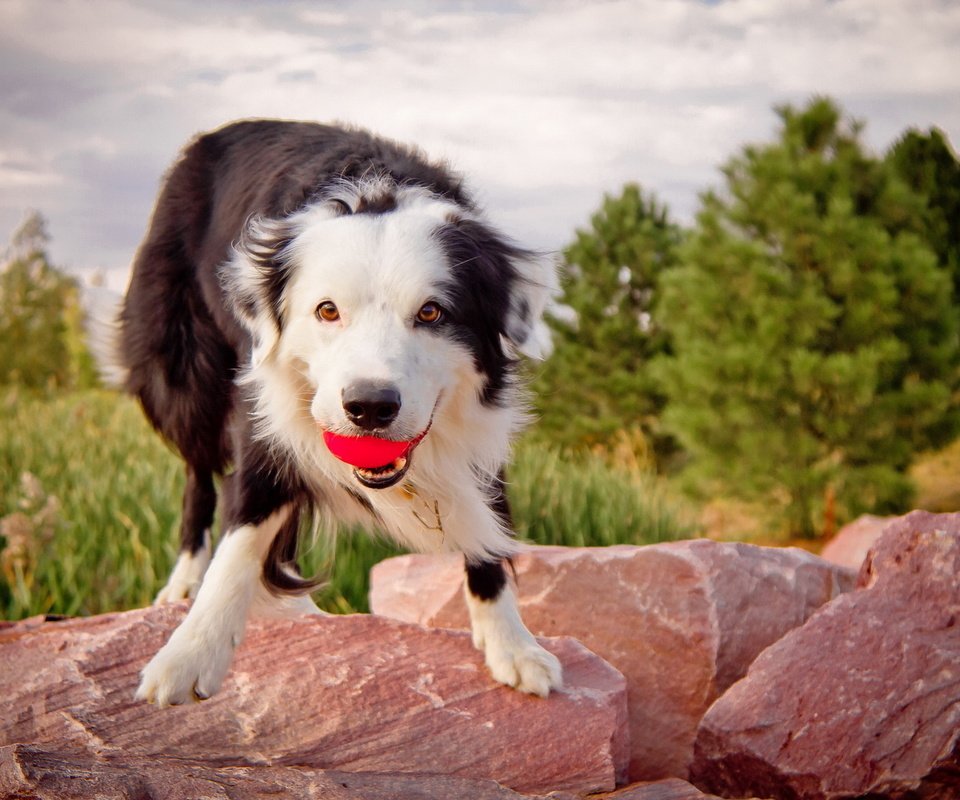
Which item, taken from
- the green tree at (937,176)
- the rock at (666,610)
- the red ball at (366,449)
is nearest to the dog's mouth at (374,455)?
the red ball at (366,449)

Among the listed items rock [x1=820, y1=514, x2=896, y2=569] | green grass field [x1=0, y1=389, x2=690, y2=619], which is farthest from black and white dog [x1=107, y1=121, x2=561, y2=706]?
rock [x1=820, y1=514, x2=896, y2=569]

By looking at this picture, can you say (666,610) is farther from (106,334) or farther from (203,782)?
(106,334)

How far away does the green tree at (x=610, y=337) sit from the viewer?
9.10 meters

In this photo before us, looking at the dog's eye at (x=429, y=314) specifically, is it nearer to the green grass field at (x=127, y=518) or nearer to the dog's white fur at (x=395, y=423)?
the dog's white fur at (x=395, y=423)

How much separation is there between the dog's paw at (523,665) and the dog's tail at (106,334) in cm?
195

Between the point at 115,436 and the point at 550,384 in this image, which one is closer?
the point at 115,436

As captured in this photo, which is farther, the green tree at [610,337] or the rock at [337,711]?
the green tree at [610,337]

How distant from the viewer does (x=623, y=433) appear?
909 centimetres

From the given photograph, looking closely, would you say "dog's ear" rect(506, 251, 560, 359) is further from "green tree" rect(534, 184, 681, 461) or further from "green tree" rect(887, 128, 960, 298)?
"green tree" rect(887, 128, 960, 298)

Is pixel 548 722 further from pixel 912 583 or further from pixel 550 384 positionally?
pixel 550 384

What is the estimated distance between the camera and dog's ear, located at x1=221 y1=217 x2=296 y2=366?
2623 mm

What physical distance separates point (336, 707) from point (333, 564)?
73.3 inches

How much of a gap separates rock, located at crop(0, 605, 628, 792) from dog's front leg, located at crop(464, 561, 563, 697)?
0.05 metres

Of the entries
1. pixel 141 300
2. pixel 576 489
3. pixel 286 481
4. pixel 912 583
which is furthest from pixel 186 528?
pixel 576 489
